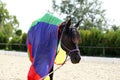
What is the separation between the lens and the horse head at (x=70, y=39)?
4762 millimetres

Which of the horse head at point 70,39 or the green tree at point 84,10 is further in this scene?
the green tree at point 84,10

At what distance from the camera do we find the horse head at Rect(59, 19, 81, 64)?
476 cm

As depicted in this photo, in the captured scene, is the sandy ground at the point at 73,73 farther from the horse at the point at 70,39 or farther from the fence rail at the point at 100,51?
the fence rail at the point at 100,51

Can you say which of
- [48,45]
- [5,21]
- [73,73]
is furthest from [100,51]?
[5,21]

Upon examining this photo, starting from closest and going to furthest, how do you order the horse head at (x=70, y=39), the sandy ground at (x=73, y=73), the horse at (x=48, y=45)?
the horse head at (x=70, y=39) < the horse at (x=48, y=45) < the sandy ground at (x=73, y=73)

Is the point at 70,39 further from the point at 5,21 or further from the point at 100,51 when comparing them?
the point at 5,21

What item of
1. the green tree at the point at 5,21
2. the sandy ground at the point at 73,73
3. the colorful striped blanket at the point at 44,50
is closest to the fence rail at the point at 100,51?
the sandy ground at the point at 73,73

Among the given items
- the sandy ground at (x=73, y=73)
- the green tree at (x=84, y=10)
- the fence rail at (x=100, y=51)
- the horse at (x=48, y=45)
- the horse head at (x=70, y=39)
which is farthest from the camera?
the green tree at (x=84, y=10)

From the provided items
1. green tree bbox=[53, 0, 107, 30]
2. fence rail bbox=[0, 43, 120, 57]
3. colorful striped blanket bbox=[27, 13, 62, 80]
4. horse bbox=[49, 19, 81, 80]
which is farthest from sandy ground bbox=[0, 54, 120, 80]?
green tree bbox=[53, 0, 107, 30]

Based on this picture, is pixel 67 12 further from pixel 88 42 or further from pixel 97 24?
pixel 88 42

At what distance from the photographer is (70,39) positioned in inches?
192

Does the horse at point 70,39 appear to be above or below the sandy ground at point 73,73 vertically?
above

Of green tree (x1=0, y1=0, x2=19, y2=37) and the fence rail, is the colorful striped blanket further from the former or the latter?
green tree (x1=0, y1=0, x2=19, y2=37)

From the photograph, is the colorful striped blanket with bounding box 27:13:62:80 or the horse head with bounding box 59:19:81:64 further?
the colorful striped blanket with bounding box 27:13:62:80
